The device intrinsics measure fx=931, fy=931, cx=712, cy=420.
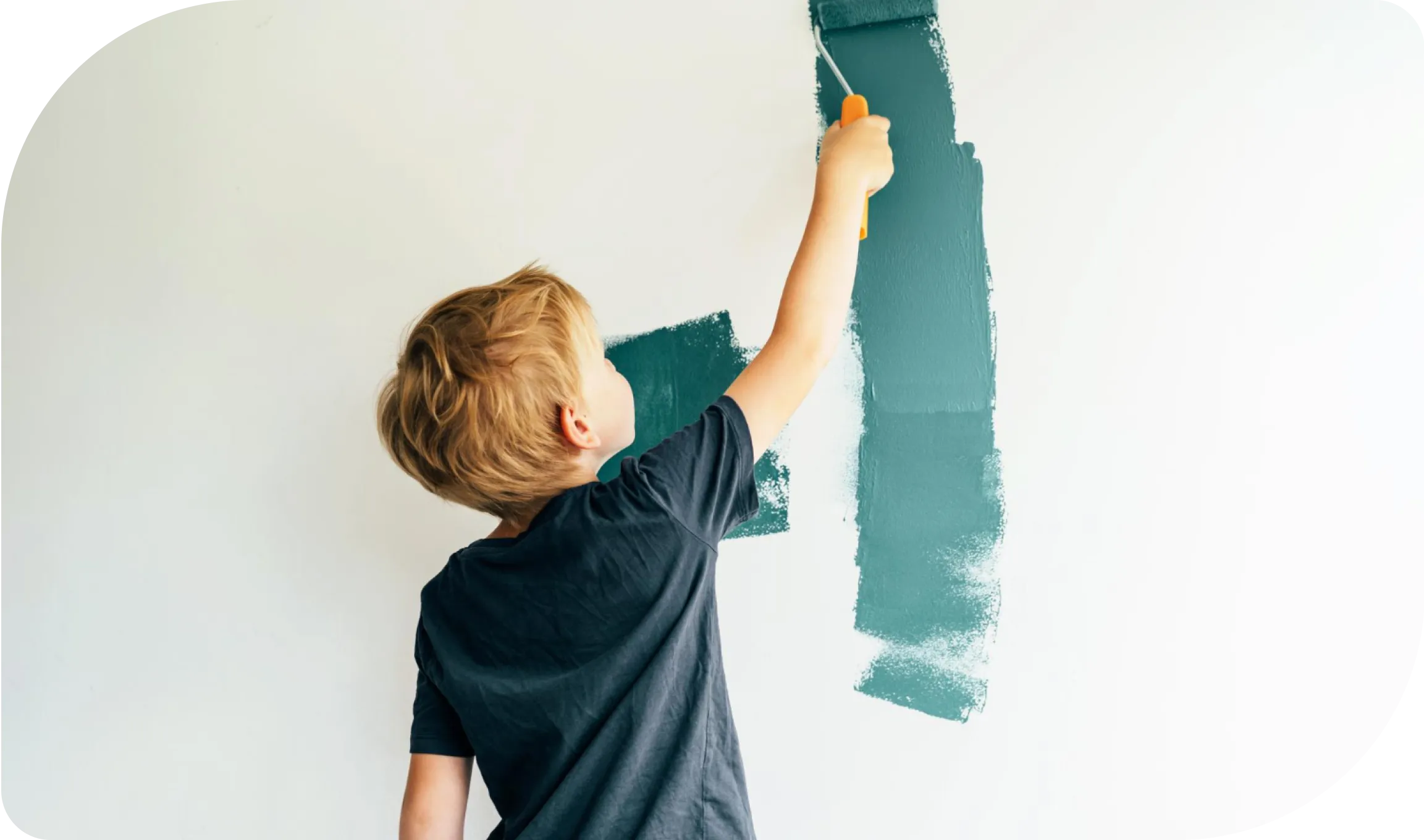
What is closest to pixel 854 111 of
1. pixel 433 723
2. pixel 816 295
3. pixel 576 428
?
pixel 816 295

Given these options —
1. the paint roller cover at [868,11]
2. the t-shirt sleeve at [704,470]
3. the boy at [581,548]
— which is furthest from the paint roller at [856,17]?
the t-shirt sleeve at [704,470]

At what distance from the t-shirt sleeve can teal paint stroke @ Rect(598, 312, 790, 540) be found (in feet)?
0.65

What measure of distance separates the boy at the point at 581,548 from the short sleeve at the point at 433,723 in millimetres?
62

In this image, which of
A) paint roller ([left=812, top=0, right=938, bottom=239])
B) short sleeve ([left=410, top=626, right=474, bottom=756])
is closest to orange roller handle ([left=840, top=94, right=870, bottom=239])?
paint roller ([left=812, top=0, right=938, bottom=239])

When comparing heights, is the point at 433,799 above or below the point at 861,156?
below

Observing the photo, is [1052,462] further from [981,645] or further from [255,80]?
[255,80]

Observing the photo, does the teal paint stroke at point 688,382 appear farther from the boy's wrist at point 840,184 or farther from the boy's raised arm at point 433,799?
the boy's raised arm at point 433,799

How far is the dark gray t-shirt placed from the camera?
0.81 metres

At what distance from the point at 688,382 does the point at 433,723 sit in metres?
0.45

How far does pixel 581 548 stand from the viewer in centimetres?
82

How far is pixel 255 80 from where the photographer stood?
46.8 inches

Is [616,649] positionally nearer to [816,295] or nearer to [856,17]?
[816,295]

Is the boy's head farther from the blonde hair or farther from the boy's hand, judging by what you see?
the boy's hand

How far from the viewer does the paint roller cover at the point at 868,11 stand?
985 millimetres
